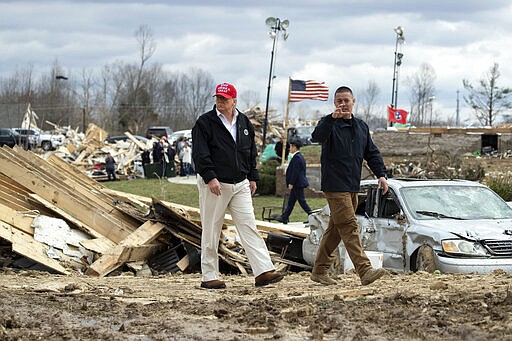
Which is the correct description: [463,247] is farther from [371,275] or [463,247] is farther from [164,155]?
[164,155]

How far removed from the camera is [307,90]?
2719cm

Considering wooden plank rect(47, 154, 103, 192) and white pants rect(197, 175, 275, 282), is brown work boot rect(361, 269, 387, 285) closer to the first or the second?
white pants rect(197, 175, 275, 282)

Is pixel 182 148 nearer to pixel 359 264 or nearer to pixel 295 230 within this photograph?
pixel 295 230

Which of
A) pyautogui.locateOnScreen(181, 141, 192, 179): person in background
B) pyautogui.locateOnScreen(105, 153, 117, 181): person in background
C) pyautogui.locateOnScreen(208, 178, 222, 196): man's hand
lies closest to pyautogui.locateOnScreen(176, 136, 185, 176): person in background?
pyautogui.locateOnScreen(181, 141, 192, 179): person in background

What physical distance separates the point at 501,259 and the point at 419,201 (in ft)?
5.00

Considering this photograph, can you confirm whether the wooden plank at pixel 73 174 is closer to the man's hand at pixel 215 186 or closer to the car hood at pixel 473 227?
the car hood at pixel 473 227

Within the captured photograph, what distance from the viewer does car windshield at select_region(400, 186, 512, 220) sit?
416 inches

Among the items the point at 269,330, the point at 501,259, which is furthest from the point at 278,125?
the point at 269,330

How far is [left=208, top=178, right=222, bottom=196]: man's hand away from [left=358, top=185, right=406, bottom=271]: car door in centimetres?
315

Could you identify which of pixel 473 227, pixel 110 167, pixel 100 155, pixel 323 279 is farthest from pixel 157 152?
pixel 323 279

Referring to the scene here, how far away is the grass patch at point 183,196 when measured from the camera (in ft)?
73.7

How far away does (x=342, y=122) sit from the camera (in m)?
8.45

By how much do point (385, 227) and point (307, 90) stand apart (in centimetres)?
1677

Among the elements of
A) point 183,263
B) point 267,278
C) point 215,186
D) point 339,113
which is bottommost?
point 183,263
